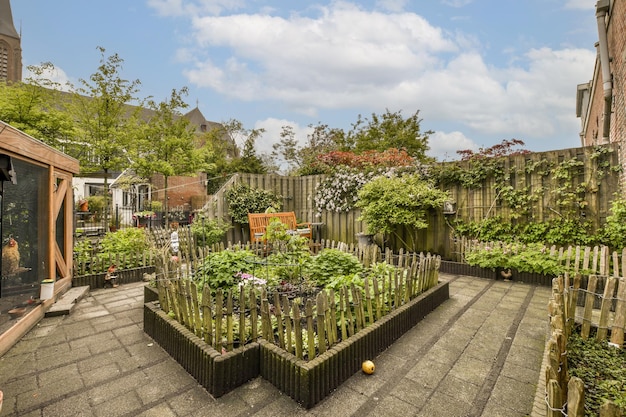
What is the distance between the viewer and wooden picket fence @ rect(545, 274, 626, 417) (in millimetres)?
1254

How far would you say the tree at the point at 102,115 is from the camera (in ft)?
34.8

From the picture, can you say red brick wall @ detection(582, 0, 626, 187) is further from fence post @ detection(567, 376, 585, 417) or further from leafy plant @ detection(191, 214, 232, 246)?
leafy plant @ detection(191, 214, 232, 246)

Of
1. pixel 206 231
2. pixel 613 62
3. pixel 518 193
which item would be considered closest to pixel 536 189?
pixel 518 193

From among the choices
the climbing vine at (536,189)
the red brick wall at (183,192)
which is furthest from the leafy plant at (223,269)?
the red brick wall at (183,192)

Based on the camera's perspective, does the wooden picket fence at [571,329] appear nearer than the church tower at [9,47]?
Yes

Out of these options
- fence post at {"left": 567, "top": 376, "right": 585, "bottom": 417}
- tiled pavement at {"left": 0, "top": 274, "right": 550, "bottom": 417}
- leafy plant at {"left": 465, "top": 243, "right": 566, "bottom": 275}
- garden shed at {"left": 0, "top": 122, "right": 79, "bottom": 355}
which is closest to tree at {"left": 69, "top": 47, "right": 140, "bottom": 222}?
garden shed at {"left": 0, "top": 122, "right": 79, "bottom": 355}

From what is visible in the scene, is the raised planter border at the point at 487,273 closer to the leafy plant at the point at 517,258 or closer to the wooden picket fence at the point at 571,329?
the leafy plant at the point at 517,258

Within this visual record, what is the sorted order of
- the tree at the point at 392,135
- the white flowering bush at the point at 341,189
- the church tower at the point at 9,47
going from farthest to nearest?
the church tower at the point at 9,47, the tree at the point at 392,135, the white flowering bush at the point at 341,189

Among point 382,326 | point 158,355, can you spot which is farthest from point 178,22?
point 382,326

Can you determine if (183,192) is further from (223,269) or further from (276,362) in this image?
(276,362)

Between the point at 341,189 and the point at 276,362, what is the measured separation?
7.24 metres

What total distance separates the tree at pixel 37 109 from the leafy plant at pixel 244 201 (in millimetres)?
6425

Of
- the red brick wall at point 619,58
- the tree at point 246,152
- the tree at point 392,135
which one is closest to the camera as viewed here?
the red brick wall at point 619,58

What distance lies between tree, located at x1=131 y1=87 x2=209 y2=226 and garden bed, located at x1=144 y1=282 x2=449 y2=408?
33.1 feet
